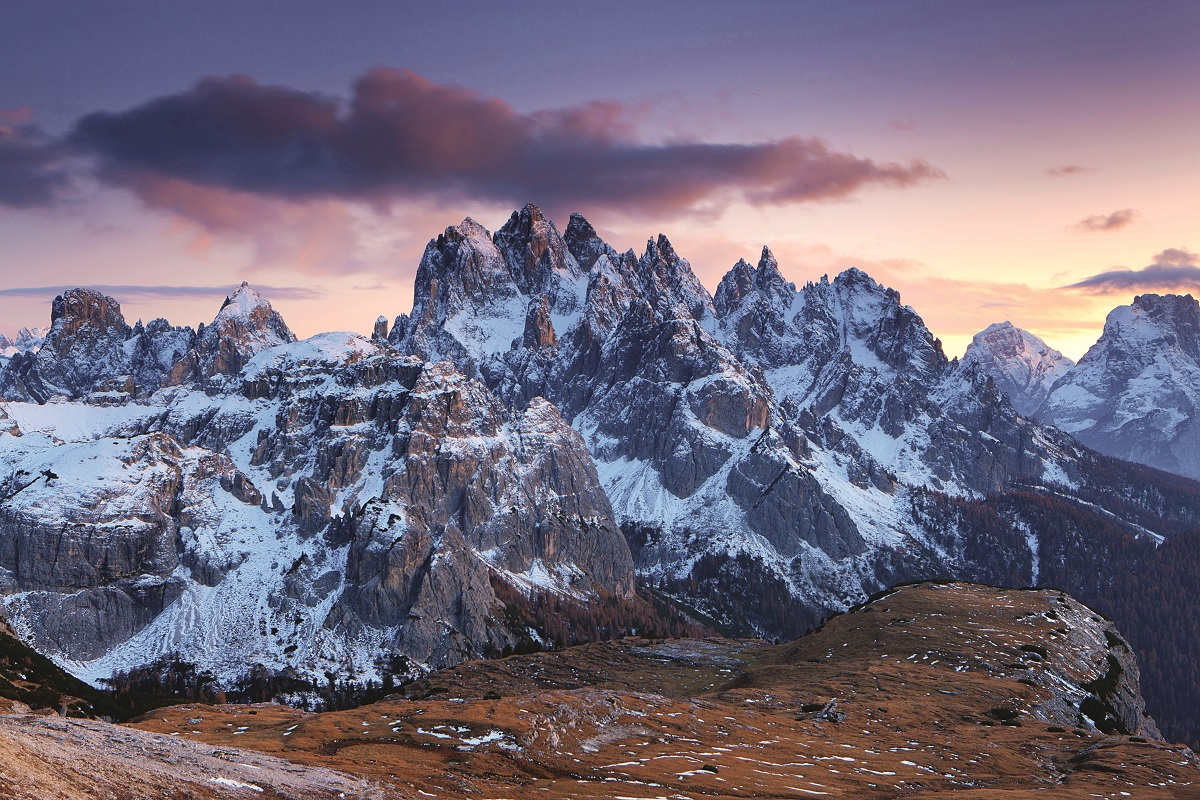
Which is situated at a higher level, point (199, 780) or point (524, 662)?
point (199, 780)

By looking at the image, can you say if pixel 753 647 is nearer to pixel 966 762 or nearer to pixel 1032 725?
A: pixel 1032 725

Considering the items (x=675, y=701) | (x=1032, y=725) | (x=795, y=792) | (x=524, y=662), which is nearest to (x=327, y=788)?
(x=795, y=792)

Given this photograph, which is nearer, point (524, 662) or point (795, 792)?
point (795, 792)

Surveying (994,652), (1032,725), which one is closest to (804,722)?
(1032,725)

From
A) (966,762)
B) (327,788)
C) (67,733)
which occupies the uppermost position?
(67,733)

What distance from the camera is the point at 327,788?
47.8 m

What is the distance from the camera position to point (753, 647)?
156 metres

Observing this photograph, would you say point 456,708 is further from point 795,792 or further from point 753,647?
point 753,647

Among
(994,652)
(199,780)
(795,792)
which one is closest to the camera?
(199,780)

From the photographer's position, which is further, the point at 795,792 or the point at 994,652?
the point at 994,652

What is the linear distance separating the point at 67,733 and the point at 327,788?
14.4 meters

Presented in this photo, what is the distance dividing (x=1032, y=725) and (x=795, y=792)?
44.0 m

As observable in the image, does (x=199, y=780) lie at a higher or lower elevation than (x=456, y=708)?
higher

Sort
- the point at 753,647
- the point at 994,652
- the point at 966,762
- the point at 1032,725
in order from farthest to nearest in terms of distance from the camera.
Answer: the point at 753,647 < the point at 994,652 < the point at 1032,725 < the point at 966,762
